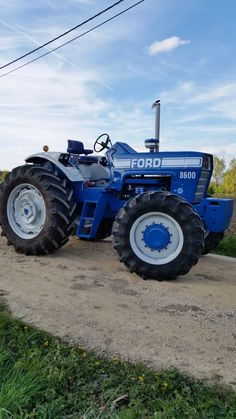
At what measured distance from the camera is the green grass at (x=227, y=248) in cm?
714

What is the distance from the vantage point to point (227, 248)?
7.33m

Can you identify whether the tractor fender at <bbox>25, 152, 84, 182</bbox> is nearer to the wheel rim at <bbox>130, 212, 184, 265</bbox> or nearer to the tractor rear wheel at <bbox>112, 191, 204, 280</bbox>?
the tractor rear wheel at <bbox>112, 191, 204, 280</bbox>

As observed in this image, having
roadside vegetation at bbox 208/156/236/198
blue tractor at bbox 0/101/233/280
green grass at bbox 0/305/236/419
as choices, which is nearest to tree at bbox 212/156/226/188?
roadside vegetation at bbox 208/156/236/198

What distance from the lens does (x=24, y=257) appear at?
6055 mm

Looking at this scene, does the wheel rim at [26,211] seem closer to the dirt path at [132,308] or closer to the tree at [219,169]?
the dirt path at [132,308]

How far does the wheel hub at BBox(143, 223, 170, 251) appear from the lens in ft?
16.9

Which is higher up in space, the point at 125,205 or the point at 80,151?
the point at 80,151

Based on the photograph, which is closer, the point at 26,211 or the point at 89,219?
the point at 89,219

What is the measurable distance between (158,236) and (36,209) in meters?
2.06

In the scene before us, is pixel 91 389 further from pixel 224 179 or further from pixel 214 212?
pixel 224 179

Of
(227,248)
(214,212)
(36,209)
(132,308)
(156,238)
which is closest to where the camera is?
(132,308)

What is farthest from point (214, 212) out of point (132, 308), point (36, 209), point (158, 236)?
point (36, 209)

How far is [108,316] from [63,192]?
8.59 feet

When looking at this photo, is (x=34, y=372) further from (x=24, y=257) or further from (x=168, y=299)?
(x=24, y=257)
